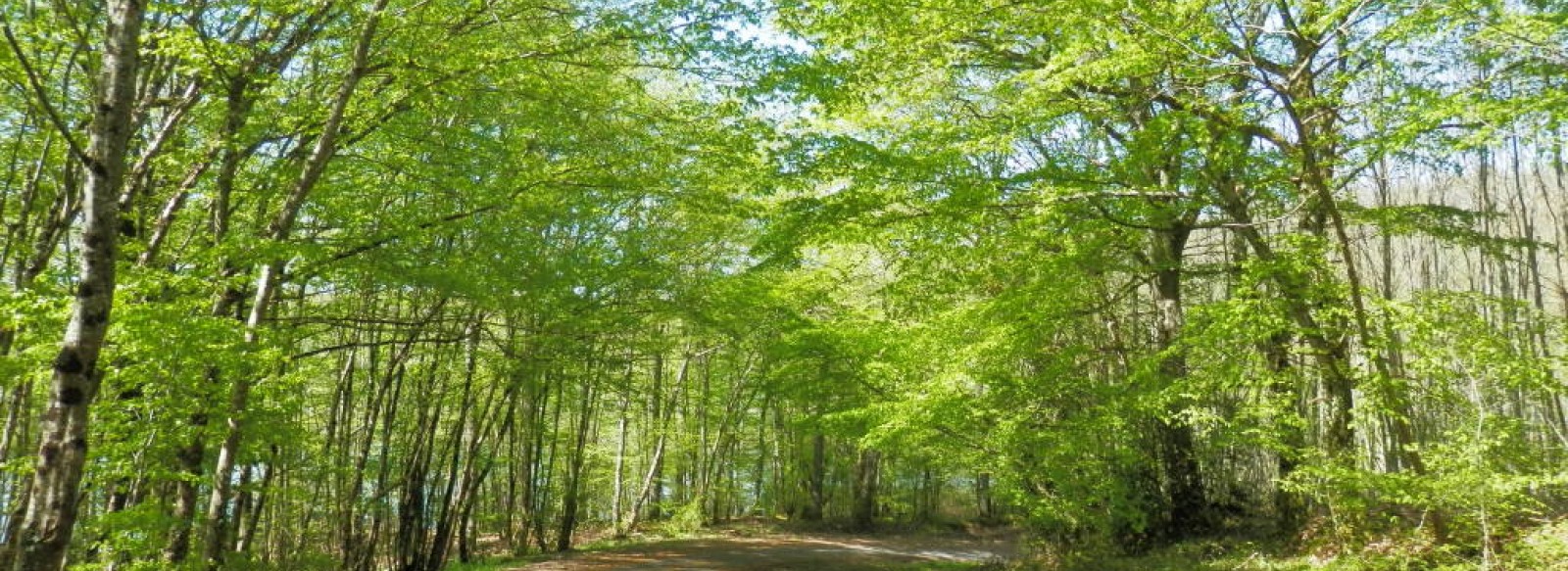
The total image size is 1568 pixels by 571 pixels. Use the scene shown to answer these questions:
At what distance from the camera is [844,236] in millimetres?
9625

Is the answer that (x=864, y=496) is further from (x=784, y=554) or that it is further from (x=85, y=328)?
(x=85, y=328)

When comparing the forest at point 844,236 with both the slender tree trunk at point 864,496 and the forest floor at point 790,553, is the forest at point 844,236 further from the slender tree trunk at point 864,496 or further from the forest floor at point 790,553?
the slender tree trunk at point 864,496

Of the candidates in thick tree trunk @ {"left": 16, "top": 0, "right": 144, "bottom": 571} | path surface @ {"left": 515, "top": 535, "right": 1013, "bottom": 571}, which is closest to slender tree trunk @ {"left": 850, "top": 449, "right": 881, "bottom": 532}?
path surface @ {"left": 515, "top": 535, "right": 1013, "bottom": 571}

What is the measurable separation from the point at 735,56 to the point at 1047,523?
678 cm

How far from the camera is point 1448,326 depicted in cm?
711

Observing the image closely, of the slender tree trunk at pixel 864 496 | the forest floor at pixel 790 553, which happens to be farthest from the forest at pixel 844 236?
the slender tree trunk at pixel 864 496

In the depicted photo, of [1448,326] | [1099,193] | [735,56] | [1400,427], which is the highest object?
[735,56]

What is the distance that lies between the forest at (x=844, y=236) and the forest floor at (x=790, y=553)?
2.09 metres

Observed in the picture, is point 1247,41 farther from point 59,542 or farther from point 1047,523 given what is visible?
point 59,542

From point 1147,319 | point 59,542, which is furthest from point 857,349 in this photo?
point 59,542

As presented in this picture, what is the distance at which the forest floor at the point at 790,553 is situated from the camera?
42.3ft

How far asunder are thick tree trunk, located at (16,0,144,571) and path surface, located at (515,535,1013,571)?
28.5 feet

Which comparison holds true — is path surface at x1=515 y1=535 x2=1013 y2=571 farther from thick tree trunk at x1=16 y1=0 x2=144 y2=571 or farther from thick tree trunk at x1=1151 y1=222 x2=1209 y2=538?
thick tree trunk at x1=16 y1=0 x2=144 y2=571

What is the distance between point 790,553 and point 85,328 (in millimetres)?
12630
